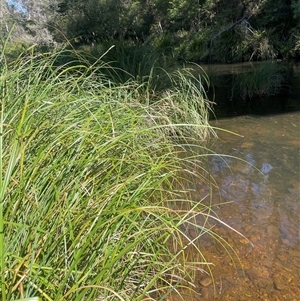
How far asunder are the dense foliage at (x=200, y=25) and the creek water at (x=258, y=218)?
2684 millimetres

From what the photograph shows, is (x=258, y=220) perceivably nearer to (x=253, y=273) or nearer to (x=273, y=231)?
(x=273, y=231)

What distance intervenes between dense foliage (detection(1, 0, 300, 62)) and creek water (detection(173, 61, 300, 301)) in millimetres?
2684

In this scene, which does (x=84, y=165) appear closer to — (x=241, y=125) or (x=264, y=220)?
(x=264, y=220)

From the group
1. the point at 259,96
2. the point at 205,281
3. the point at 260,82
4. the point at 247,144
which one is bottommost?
the point at 259,96

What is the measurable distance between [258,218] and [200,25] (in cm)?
1575

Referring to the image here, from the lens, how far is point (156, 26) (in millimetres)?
20141

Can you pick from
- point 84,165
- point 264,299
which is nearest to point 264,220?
point 264,299

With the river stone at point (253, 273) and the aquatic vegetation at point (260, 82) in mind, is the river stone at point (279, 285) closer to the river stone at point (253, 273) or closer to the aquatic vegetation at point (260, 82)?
the river stone at point (253, 273)

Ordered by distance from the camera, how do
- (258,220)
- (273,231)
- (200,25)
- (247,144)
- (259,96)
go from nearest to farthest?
Result: (273,231)
(258,220)
(247,144)
(259,96)
(200,25)

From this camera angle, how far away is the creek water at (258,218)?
1.77 m

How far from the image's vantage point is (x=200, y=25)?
16.8m

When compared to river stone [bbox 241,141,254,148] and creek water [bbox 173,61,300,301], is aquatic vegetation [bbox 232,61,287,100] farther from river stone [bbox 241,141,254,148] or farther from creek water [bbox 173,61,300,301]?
river stone [bbox 241,141,254,148]

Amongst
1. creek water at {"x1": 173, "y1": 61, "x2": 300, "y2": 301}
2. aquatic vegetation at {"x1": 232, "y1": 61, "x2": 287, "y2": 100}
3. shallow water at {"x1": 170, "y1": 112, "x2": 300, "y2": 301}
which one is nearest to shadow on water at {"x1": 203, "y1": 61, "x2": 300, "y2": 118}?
aquatic vegetation at {"x1": 232, "y1": 61, "x2": 287, "y2": 100}

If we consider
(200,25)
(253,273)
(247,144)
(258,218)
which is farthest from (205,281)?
(200,25)
